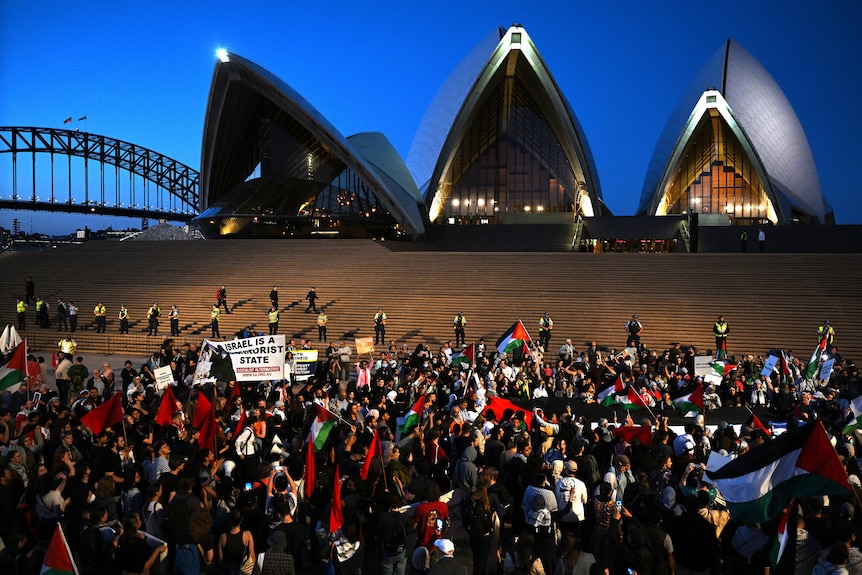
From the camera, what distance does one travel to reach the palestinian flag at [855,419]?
267 inches

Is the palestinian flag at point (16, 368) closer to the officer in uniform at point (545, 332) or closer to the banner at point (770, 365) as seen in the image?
the banner at point (770, 365)

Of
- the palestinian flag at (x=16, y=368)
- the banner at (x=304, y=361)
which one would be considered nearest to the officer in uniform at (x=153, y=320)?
the banner at (x=304, y=361)

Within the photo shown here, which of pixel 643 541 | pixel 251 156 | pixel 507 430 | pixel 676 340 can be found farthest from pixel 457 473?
pixel 251 156

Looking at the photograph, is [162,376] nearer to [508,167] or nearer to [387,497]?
[387,497]

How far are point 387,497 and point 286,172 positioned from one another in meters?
35.4

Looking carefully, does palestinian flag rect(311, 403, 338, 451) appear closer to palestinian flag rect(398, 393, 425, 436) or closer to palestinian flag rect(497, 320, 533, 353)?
palestinian flag rect(398, 393, 425, 436)

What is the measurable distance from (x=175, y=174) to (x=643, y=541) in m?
87.0

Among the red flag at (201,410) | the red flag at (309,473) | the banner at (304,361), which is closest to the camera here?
the red flag at (309,473)

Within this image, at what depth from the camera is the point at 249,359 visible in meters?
9.24

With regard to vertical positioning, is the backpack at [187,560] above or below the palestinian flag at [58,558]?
below

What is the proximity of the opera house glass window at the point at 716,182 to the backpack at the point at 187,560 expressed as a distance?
1572 inches

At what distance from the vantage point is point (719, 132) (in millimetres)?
40625

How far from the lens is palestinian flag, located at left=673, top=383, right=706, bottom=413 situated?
882 cm

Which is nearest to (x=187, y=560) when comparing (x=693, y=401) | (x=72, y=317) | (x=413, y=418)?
(x=413, y=418)
